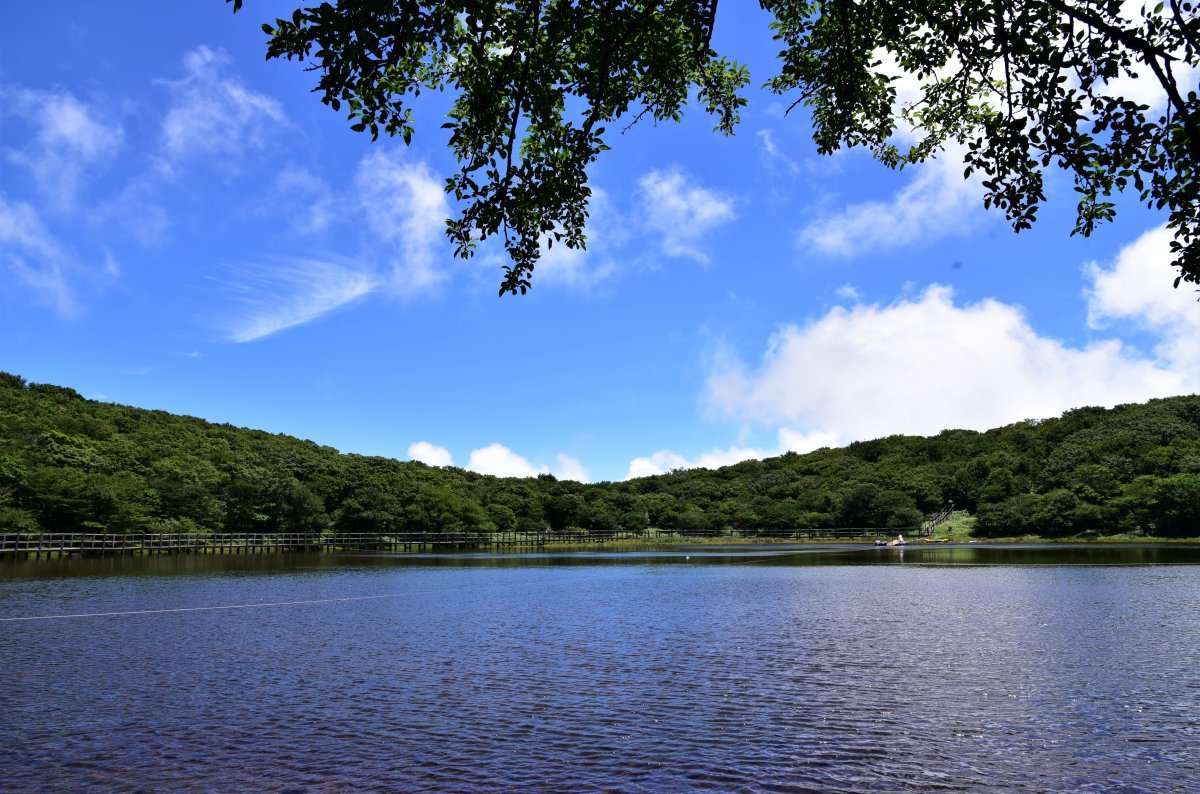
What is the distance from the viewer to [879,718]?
30.0ft

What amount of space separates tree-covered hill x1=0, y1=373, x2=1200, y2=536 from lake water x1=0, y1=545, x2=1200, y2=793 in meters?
46.3

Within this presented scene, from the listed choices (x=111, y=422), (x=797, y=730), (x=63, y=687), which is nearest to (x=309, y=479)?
(x=111, y=422)

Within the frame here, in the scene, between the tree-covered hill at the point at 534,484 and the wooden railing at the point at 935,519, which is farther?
the wooden railing at the point at 935,519

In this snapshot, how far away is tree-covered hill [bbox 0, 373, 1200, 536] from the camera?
214 ft

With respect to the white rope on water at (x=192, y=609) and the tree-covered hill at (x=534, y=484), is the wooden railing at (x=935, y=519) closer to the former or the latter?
the tree-covered hill at (x=534, y=484)

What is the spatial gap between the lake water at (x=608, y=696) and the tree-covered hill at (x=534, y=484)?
152ft

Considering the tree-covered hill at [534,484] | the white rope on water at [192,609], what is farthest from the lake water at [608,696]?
the tree-covered hill at [534,484]

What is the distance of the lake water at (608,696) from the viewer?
23.9ft

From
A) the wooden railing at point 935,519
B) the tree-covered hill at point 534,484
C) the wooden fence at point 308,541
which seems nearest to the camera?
the wooden fence at point 308,541

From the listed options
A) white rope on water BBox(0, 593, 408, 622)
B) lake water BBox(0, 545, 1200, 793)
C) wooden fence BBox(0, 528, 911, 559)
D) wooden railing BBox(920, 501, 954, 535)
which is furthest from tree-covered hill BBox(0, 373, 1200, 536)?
lake water BBox(0, 545, 1200, 793)

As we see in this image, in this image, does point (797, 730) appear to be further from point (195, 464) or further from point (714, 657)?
point (195, 464)

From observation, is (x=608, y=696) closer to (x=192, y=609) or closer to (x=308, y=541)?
(x=192, y=609)

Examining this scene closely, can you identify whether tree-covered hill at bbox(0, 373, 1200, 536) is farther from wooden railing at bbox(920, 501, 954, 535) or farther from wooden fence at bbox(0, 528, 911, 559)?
wooden fence at bbox(0, 528, 911, 559)

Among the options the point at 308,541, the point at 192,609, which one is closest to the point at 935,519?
the point at 308,541
